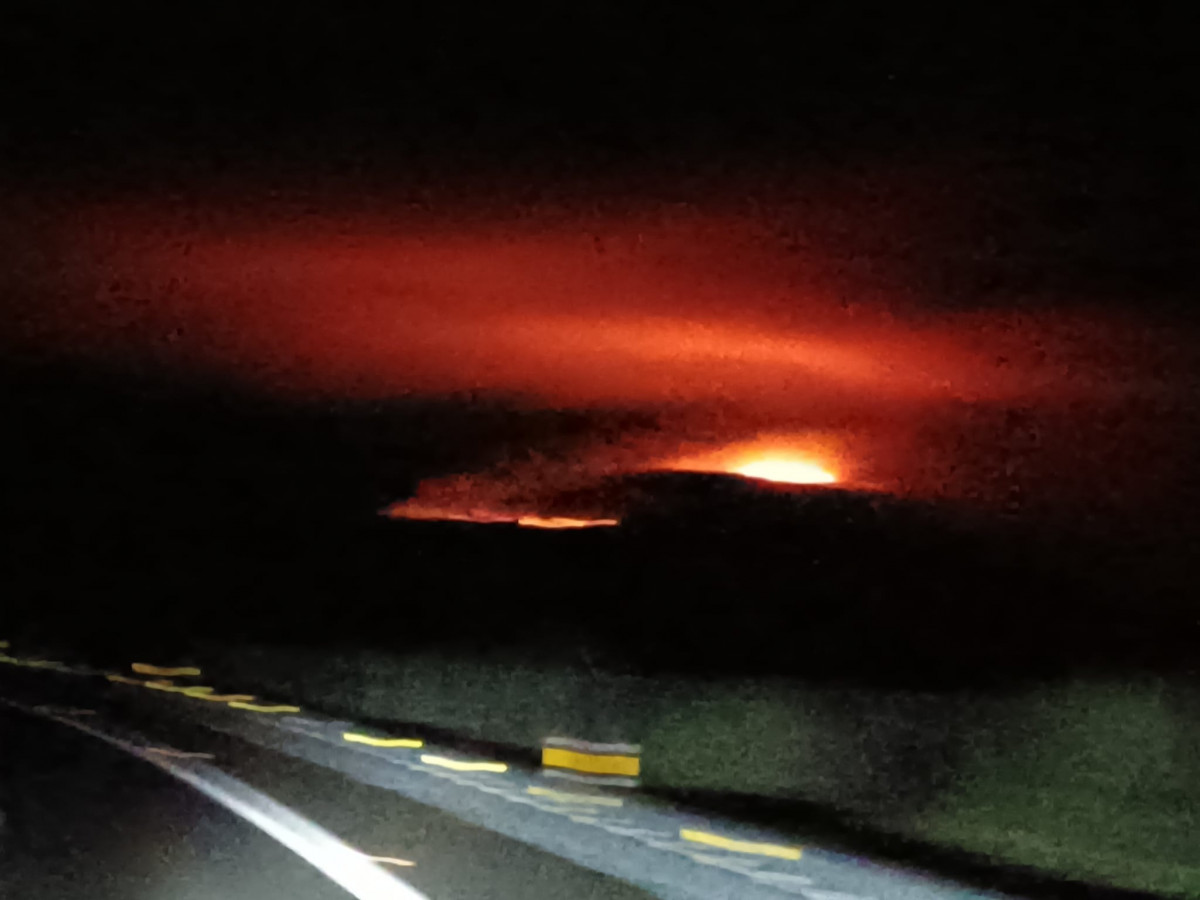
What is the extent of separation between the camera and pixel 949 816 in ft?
38.6

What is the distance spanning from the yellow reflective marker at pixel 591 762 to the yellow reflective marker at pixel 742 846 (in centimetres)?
503

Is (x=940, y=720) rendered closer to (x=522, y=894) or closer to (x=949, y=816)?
(x=949, y=816)

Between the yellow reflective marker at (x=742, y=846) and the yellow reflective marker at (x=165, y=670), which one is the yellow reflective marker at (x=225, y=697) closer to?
the yellow reflective marker at (x=165, y=670)

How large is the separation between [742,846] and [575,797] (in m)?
4.50

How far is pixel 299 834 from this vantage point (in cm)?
1197

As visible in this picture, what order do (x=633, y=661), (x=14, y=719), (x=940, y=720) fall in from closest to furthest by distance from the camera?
(x=940, y=720), (x=633, y=661), (x=14, y=719)

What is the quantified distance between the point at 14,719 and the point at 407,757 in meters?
9.98

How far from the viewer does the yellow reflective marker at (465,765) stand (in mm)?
19312

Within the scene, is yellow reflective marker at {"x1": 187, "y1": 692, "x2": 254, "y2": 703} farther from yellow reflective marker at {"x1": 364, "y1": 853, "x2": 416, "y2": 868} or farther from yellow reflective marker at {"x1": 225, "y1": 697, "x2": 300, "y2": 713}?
yellow reflective marker at {"x1": 364, "y1": 853, "x2": 416, "y2": 868}

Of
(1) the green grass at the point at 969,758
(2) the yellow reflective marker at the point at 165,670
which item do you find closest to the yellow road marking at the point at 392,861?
(1) the green grass at the point at 969,758

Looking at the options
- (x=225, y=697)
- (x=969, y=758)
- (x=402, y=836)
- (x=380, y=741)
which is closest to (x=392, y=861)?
(x=402, y=836)

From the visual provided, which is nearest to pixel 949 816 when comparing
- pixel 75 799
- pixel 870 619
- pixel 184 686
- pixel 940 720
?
pixel 940 720

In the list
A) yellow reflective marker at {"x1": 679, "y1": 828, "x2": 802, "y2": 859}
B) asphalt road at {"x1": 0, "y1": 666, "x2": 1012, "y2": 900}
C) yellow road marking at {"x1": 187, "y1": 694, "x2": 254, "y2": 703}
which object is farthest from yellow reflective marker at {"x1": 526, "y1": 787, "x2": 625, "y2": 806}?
yellow road marking at {"x1": 187, "y1": 694, "x2": 254, "y2": 703}

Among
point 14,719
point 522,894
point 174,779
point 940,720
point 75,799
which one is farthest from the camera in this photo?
point 14,719
